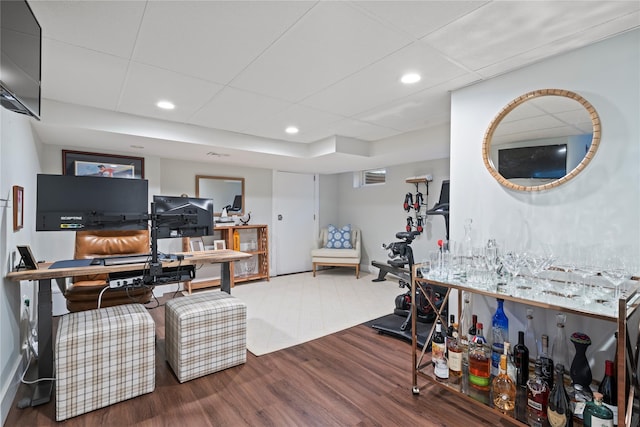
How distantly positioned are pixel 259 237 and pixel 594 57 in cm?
471

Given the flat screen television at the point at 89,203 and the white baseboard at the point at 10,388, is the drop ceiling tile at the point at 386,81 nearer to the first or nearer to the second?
the flat screen television at the point at 89,203

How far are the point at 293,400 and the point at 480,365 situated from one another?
122 cm

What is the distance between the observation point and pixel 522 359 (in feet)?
6.18

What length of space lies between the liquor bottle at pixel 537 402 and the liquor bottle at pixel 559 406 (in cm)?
3

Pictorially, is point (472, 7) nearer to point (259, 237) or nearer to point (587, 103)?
point (587, 103)

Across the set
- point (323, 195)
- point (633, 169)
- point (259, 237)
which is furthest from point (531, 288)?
point (323, 195)

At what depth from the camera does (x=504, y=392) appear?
1.68 m

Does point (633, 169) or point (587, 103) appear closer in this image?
point (633, 169)

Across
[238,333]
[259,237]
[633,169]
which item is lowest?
[238,333]

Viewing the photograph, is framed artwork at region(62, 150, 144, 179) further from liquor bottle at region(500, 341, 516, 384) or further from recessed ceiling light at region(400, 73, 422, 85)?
liquor bottle at region(500, 341, 516, 384)

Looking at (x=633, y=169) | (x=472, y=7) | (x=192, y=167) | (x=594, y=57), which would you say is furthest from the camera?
(x=192, y=167)

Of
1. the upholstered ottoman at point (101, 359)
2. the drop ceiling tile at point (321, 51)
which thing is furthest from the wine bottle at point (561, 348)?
the upholstered ottoman at point (101, 359)

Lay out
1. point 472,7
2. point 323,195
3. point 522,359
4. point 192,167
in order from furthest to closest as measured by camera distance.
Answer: point 323,195 < point 192,167 < point 522,359 < point 472,7

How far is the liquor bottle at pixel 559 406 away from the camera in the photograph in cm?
148
